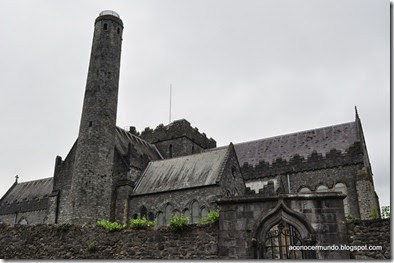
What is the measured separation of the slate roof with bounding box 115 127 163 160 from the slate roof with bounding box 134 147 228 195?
9.39 ft

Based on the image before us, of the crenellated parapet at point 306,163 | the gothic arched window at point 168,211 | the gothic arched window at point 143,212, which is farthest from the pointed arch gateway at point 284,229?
the crenellated parapet at point 306,163

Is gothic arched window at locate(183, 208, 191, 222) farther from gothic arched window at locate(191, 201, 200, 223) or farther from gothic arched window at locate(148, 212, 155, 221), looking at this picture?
gothic arched window at locate(148, 212, 155, 221)

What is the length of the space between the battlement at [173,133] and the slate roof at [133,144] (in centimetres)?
186

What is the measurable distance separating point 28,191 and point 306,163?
34.8 meters

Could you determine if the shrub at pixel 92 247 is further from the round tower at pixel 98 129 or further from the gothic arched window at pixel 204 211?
the round tower at pixel 98 129

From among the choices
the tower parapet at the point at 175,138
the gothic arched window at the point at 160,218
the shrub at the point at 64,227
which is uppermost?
the tower parapet at the point at 175,138

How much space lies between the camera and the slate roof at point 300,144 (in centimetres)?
3456

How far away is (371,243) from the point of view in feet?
37.4

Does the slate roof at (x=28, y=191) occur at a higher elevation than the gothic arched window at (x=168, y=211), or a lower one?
higher

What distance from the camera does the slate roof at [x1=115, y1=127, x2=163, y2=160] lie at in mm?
33000

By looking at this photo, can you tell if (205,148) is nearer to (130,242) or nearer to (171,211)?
(171,211)

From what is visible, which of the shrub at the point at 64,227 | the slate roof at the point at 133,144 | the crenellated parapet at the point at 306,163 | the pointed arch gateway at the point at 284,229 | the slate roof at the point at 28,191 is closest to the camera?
the pointed arch gateway at the point at 284,229

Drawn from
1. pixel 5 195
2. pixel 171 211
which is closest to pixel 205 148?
pixel 171 211

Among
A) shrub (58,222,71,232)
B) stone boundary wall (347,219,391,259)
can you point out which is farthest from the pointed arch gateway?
shrub (58,222,71,232)
